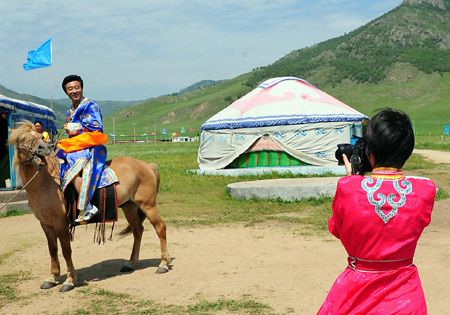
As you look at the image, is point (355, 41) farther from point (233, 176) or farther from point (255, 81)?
point (233, 176)

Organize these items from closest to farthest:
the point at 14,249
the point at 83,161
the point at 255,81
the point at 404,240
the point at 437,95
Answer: the point at 404,240, the point at 83,161, the point at 14,249, the point at 437,95, the point at 255,81

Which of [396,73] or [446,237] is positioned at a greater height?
[396,73]

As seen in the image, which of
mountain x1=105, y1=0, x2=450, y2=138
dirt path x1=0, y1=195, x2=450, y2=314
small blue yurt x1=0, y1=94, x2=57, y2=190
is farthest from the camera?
mountain x1=105, y1=0, x2=450, y2=138

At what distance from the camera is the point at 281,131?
1593 cm

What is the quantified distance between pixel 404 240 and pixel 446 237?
549 cm

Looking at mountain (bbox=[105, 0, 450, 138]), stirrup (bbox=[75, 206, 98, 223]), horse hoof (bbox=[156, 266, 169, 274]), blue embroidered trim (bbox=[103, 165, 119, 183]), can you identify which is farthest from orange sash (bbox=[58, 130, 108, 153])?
mountain (bbox=[105, 0, 450, 138])

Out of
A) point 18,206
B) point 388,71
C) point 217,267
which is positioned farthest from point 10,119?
point 388,71

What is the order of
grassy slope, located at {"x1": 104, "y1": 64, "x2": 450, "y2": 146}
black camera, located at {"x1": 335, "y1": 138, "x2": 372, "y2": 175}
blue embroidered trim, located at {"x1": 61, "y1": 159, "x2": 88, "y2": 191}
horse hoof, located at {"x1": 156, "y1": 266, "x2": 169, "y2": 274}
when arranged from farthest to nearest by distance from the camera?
grassy slope, located at {"x1": 104, "y1": 64, "x2": 450, "y2": 146}
horse hoof, located at {"x1": 156, "y1": 266, "x2": 169, "y2": 274}
blue embroidered trim, located at {"x1": 61, "y1": 159, "x2": 88, "y2": 191}
black camera, located at {"x1": 335, "y1": 138, "x2": 372, "y2": 175}

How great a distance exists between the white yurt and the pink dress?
525 inches

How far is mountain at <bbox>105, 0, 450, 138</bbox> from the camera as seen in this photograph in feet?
264

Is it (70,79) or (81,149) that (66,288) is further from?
(70,79)

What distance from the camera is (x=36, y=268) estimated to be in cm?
607

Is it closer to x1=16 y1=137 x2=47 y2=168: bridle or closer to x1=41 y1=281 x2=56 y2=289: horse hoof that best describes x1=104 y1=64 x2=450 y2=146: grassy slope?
x1=41 y1=281 x2=56 y2=289: horse hoof

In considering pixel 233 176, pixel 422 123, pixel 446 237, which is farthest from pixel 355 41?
pixel 446 237
